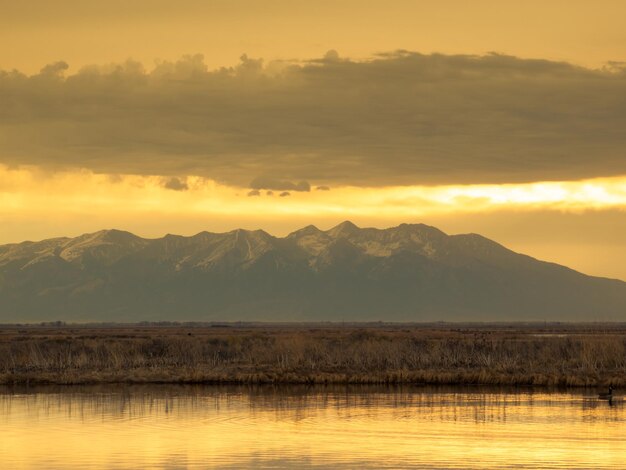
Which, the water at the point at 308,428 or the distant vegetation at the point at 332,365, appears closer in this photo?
the water at the point at 308,428

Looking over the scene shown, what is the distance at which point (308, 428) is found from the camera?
4072 cm

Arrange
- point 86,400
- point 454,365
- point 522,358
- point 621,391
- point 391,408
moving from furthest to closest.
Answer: point 522,358, point 454,365, point 621,391, point 86,400, point 391,408

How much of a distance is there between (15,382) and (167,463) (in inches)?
1115

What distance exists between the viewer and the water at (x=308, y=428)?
111 feet

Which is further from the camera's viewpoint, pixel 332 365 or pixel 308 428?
pixel 332 365

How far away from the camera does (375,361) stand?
64.6 m

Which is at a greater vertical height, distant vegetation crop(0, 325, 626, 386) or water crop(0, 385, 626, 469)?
distant vegetation crop(0, 325, 626, 386)

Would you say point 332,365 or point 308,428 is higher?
point 332,365

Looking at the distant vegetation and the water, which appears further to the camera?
the distant vegetation


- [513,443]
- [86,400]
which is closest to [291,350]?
[86,400]

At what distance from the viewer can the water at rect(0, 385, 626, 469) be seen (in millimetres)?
33969

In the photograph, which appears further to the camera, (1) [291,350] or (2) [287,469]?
(1) [291,350]

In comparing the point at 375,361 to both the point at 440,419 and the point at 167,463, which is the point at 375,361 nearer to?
the point at 440,419

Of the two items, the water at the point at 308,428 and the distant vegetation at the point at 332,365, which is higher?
the distant vegetation at the point at 332,365
